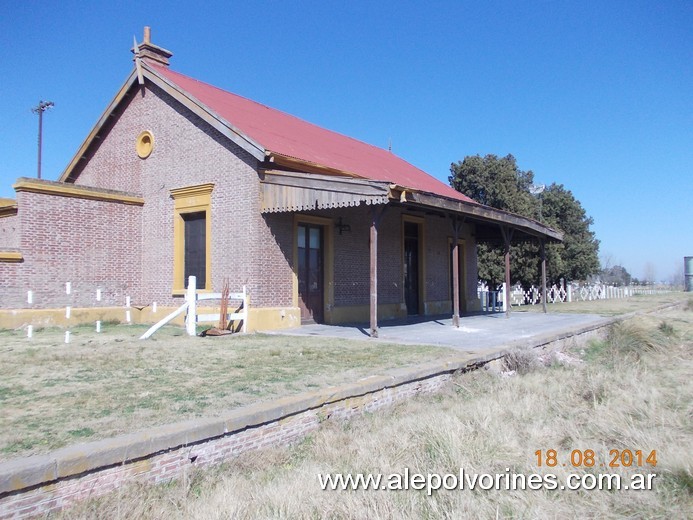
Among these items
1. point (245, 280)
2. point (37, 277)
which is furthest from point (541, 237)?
point (37, 277)

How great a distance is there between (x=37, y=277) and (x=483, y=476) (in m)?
12.3

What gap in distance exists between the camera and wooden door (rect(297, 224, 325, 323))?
13836mm

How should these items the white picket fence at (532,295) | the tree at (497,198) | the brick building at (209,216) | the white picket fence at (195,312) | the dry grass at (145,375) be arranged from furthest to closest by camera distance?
the tree at (497,198), the white picket fence at (532,295), the brick building at (209,216), the white picket fence at (195,312), the dry grass at (145,375)

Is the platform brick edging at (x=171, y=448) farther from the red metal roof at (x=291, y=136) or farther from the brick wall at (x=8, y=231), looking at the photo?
the brick wall at (x=8, y=231)

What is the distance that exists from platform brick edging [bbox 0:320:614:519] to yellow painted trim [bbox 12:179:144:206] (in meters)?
10.4

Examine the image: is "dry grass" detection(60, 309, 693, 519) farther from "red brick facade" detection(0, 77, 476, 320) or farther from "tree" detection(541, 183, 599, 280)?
"tree" detection(541, 183, 599, 280)

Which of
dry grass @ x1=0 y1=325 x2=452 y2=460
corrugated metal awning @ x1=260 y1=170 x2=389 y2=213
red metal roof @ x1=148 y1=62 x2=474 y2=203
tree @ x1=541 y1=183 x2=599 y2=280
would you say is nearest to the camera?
dry grass @ x1=0 y1=325 x2=452 y2=460

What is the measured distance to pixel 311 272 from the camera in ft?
46.3

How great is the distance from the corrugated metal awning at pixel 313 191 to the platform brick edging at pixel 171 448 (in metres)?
4.39

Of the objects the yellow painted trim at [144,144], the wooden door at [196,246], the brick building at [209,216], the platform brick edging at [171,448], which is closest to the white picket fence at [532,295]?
the brick building at [209,216]

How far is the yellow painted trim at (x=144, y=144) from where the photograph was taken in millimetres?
15203

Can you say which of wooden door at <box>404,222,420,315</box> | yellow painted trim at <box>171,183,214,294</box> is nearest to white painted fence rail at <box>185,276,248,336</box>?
yellow painted trim at <box>171,183,214,294</box>

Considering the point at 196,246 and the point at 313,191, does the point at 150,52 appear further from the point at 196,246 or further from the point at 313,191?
the point at 313,191

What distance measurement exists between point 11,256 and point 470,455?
1198 centimetres
